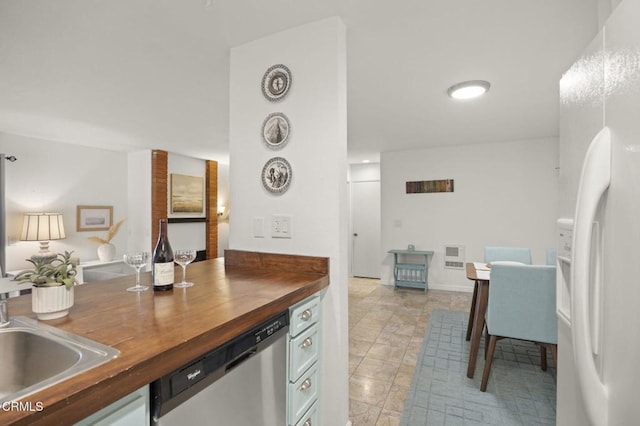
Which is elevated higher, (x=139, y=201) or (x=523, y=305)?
(x=139, y=201)

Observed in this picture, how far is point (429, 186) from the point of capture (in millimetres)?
5070

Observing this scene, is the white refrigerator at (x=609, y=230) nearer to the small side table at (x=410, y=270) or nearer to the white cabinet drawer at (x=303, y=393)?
the white cabinet drawer at (x=303, y=393)

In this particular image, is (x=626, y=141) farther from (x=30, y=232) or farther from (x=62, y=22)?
(x=30, y=232)

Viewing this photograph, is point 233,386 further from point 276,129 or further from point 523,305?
point 523,305

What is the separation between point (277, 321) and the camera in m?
1.19

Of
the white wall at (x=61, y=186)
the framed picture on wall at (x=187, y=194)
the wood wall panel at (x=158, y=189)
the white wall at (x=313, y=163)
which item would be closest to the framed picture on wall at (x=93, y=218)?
the white wall at (x=61, y=186)

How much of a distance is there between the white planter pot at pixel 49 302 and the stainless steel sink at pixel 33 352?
35 millimetres

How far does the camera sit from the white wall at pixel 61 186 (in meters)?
3.90

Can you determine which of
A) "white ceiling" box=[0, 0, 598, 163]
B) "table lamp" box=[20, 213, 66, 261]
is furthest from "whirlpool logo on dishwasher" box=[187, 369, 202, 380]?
"table lamp" box=[20, 213, 66, 261]

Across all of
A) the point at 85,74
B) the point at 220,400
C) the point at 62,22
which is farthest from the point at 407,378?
the point at 85,74

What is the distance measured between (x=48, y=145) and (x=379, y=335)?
Answer: 16.9ft

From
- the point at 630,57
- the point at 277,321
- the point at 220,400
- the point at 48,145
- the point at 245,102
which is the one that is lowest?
the point at 220,400

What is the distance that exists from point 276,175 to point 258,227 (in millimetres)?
336

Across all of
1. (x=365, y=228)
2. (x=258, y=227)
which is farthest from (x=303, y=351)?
(x=365, y=228)
